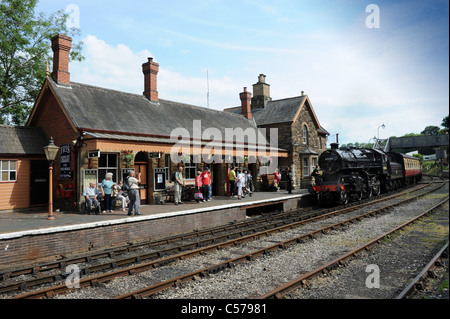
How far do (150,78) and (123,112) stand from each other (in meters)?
3.62

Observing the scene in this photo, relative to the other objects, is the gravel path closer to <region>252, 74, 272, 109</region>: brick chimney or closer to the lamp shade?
the lamp shade

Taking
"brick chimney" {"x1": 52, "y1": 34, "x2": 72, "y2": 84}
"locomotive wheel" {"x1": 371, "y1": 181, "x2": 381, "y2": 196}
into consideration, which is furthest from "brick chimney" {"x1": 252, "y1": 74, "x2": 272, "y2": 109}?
"brick chimney" {"x1": 52, "y1": 34, "x2": 72, "y2": 84}

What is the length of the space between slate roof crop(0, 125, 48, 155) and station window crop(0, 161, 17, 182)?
1.54 feet

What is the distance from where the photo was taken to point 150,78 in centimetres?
1747

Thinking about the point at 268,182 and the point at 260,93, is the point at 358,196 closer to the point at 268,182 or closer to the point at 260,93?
the point at 268,182

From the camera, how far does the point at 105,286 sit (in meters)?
5.57

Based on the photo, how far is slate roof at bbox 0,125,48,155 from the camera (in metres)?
12.2

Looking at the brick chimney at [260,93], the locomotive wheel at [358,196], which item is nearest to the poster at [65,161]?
the locomotive wheel at [358,196]

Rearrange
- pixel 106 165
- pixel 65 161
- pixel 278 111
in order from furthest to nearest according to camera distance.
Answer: pixel 278 111
pixel 106 165
pixel 65 161

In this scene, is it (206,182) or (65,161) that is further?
(206,182)

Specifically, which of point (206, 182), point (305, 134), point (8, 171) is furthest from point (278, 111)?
point (8, 171)

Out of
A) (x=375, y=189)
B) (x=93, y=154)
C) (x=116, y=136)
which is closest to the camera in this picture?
(x=93, y=154)
